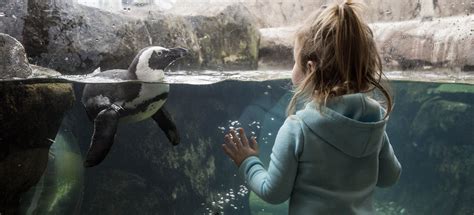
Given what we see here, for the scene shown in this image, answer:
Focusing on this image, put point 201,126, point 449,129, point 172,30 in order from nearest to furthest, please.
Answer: point 172,30 < point 201,126 < point 449,129

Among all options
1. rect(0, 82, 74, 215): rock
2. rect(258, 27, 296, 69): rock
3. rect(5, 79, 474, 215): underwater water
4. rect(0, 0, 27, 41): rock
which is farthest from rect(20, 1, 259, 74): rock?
rect(258, 27, 296, 69): rock

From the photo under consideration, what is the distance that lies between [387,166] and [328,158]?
0.40 metres

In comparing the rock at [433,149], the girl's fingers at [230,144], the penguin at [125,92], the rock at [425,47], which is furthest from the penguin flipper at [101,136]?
the rock at [433,149]

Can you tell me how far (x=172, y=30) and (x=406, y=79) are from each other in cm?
362

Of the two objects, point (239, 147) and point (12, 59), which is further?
point (12, 59)

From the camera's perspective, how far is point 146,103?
3615 mm

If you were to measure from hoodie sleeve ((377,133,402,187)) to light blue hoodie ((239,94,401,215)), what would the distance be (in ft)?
0.18

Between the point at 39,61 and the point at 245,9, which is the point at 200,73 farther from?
the point at 39,61

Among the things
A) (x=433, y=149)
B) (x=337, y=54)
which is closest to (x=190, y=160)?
(x=337, y=54)

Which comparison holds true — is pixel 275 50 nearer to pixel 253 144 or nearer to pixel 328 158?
pixel 253 144

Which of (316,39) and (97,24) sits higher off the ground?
(316,39)

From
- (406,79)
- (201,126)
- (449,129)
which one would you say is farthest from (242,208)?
(449,129)

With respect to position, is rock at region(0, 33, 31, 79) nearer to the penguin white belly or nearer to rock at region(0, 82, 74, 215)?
rock at region(0, 82, 74, 215)

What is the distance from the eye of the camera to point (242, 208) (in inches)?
242
